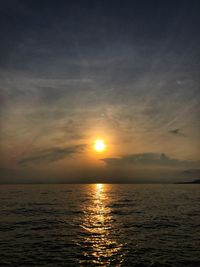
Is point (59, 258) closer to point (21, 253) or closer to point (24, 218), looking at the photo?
point (21, 253)

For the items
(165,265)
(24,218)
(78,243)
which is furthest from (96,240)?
(24,218)

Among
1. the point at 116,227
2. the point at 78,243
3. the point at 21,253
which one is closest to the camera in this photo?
the point at 21,253

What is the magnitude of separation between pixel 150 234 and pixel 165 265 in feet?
30.6

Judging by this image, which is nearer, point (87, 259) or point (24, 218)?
point (87, 259)

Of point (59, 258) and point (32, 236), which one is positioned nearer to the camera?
point (59, 258)

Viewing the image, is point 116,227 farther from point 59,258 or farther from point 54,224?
point 59,258

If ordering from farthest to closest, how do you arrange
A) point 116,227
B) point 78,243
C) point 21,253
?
point 116,227, point 78,243, point 21,253

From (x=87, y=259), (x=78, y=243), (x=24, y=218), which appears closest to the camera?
(x=87, y=259)

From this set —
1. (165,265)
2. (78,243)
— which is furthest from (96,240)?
(165,265)

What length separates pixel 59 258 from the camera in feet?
59.1

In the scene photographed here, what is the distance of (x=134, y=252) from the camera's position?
19.5 meters

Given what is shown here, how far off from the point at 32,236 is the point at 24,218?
12.0 meters

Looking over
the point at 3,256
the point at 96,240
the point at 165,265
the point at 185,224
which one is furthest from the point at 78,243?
the point at 185,224

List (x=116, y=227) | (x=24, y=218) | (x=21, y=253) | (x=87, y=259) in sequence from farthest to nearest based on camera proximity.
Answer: (x=24, y=218)
(x=116, y=227)
(x=21, y=253)
(x=87, y=259)
